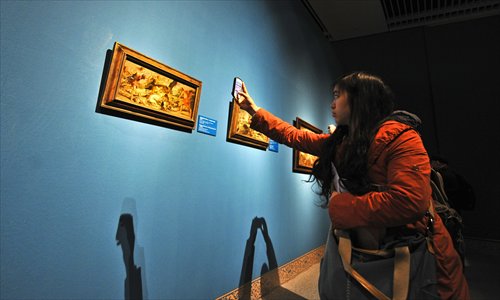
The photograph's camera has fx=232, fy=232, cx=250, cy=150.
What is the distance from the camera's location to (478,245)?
4.82m

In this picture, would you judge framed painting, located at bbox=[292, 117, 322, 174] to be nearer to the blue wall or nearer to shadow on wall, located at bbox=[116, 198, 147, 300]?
the blue wall

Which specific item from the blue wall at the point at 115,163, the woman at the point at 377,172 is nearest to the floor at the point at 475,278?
the blue wall at the point at 115,163

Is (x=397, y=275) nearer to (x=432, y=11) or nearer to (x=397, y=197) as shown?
(x=397, y=197)

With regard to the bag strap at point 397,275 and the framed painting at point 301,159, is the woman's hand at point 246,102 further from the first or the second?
the framed painting at point 301,159

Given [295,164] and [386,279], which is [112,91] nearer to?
[386,279]

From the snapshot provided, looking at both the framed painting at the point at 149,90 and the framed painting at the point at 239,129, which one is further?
the framed painting at the point at 239,129

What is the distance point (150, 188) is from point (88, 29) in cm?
99

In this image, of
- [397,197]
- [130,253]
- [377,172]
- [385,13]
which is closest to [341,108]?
[377,172]

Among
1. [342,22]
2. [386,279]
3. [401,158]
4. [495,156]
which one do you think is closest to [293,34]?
[342,22]

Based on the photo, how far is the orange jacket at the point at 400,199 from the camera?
2.67ft

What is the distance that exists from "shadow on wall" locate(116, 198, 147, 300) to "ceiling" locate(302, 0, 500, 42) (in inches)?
174

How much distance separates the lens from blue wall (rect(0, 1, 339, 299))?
105 cm

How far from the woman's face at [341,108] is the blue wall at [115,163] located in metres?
1.12

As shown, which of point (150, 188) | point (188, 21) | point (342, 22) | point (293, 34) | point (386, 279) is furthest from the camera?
point (342, 22)
